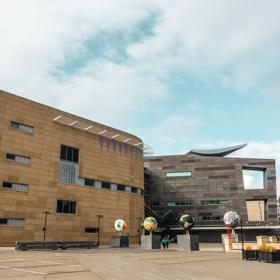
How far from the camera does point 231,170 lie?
320 feet

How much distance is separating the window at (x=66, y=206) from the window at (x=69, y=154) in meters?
7.22

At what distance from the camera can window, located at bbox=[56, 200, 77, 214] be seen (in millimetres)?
55888

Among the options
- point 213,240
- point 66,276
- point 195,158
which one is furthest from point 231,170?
point 66,276

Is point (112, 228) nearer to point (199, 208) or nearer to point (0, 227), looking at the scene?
point (0, 227)

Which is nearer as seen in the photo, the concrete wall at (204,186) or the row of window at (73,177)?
the row of window at (73,177)

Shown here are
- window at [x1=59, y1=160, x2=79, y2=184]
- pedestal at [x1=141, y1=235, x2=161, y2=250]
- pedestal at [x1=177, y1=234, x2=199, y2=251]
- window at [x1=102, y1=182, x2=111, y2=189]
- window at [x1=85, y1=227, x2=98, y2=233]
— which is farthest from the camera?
window at [x1=102, y1=182, x2=111, y2=189]

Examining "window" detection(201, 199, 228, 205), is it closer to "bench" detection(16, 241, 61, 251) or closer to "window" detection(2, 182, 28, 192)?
"window" detection(2, 182, 28, 192)

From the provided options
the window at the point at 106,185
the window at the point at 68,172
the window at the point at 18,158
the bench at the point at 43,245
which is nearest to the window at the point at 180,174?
the window at the point at 106,185

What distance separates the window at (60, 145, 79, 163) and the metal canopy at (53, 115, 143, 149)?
160 inches

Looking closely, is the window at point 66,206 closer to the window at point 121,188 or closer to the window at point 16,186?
Result: the window at point 16,186

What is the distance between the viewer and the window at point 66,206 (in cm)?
5589

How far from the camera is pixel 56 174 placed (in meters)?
56.2

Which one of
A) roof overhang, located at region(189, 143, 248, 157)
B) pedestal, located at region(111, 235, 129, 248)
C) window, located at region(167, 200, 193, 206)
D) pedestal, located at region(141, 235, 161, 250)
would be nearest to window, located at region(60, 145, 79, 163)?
pedestal, located at region(111, 235, 129, 248)

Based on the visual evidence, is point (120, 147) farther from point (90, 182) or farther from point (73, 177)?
point (73, 177)
